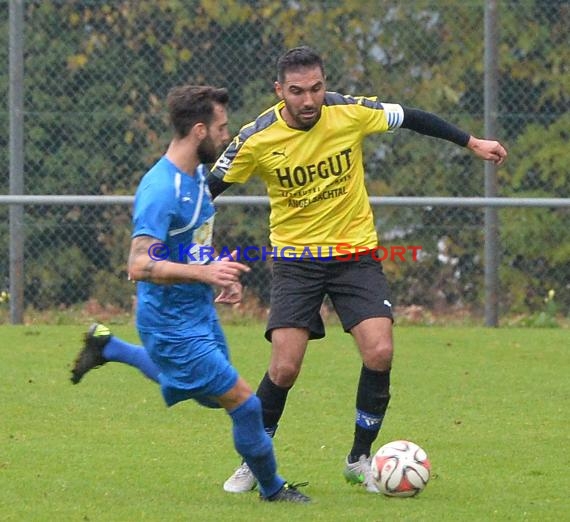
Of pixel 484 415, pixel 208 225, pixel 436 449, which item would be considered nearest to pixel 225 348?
pixel 208 225

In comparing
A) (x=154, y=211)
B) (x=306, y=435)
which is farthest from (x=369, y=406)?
(x=154, y=211)

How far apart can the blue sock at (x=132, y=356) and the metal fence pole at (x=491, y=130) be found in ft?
18.3

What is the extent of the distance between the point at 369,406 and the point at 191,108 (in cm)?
159

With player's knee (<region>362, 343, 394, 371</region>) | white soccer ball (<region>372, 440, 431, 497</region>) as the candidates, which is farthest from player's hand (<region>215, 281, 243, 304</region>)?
white soccer ball (<region>372, 440, 431, 497</region>)

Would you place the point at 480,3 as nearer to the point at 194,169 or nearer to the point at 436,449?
the point at 436,449

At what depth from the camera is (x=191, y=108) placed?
559cm

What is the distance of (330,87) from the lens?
459 inches

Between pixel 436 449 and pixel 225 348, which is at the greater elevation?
pixel 225 348

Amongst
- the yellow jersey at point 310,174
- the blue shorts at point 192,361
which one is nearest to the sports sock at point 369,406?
the yellow jersey at point 310,174

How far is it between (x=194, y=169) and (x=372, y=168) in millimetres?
6140

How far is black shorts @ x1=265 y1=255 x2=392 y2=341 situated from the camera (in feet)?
20.8

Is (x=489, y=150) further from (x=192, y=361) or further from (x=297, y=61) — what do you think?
(x=192, y=361)

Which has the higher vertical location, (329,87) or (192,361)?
(329,87)

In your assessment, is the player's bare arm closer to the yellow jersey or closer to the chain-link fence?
the yellow jersey
